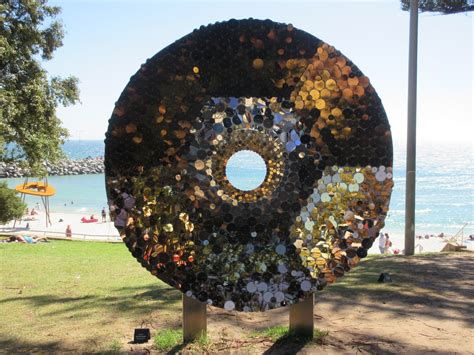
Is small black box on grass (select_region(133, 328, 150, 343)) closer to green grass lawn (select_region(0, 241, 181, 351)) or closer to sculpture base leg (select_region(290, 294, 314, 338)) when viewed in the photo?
green grass lawn (select_region(0, 241, 181, 351))

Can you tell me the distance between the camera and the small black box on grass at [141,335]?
14.4ft

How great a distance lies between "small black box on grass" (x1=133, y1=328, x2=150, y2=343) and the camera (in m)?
4.39

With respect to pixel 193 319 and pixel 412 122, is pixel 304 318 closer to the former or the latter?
pixel 193 319

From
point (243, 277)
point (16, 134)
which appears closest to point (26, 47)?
point (16, 134)

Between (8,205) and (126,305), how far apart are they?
8602 mm

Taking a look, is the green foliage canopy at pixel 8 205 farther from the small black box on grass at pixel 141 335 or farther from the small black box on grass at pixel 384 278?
the small black box on grass at pixel 384 278

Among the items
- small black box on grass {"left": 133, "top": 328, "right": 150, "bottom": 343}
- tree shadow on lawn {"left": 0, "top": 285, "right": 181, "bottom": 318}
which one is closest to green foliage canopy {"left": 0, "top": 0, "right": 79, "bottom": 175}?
tree shadow on lawn {"left": 0, "top": 285, "right": 181, "bottom": 318}

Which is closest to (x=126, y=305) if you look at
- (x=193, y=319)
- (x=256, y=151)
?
(x=193, y=319)

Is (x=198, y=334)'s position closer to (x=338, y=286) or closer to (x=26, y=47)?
(x=338, y=286)

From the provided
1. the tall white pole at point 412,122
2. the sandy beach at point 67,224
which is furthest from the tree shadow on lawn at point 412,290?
the sandy beach at point 67,224

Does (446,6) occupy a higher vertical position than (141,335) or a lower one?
higher

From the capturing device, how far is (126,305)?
5.65m

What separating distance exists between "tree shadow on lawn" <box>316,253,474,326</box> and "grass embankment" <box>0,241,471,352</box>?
0.05 feet

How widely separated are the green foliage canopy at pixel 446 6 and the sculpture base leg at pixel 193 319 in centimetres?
1091
